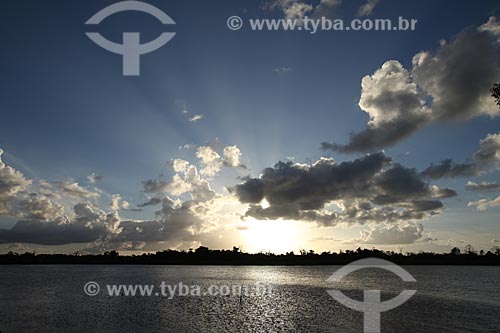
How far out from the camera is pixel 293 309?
227 feet

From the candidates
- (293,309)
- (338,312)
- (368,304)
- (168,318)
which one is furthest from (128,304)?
(368,304)

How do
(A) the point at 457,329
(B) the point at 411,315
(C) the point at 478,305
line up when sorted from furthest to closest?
(C) the point at 478,305 → (B) the point at 411,315 → (A) the point at 457,329

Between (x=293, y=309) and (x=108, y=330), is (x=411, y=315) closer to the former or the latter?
(x=293, y=309)

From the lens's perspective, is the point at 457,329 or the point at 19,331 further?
the point at 457,329

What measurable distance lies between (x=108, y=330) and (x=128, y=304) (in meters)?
27.6

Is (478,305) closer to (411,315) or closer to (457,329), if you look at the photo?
(411,315)

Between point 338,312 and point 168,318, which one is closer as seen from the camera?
point 168,318

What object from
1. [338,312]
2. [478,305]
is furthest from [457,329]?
[478,305]

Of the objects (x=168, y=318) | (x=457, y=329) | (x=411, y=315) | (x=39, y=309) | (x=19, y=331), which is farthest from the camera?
(x=39, y=309)

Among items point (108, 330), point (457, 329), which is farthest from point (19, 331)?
point (457, 329)

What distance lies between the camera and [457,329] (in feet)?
170

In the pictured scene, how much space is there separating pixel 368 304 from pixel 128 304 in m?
50.5

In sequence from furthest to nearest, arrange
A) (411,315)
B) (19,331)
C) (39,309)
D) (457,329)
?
(39,309), (411,315), (457,329), (19,331)

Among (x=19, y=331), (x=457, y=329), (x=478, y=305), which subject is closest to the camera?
(x=19, y=331)
